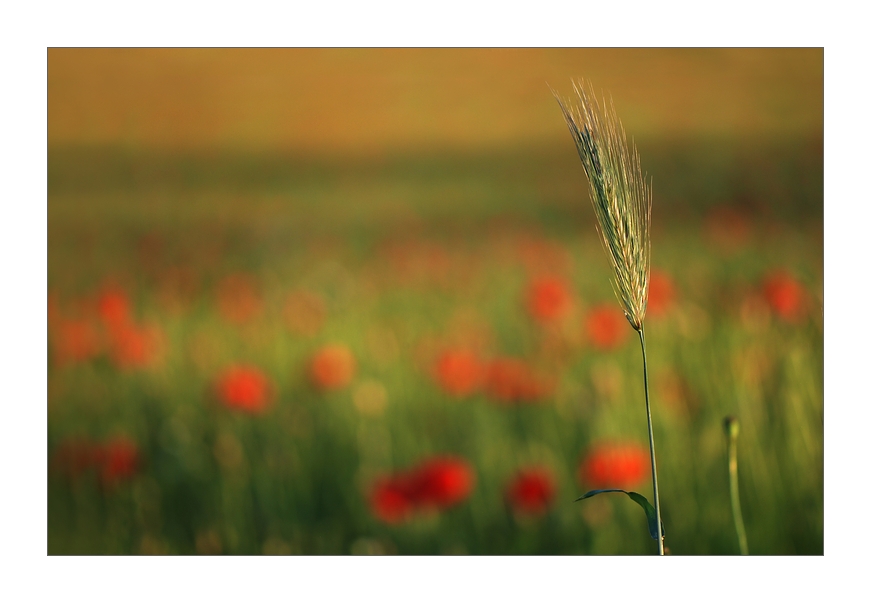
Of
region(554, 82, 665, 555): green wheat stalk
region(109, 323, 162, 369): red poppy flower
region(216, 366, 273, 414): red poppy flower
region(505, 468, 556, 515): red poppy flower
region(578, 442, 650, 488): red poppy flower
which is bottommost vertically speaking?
region(505, 468, 556, 515): red poppy flower

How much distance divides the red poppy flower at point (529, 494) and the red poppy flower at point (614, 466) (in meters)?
0.07

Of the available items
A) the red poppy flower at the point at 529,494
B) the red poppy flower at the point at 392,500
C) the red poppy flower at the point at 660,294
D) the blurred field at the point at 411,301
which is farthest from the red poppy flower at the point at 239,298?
the red poppy flower at the point at 660,294

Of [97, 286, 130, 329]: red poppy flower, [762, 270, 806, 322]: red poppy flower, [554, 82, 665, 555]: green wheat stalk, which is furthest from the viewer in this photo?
[97, 286, 130, 329]: red poppy flower

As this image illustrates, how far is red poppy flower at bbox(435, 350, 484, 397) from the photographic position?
131 centimetres

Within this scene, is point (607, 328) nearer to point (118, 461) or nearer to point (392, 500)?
point (392, 500)

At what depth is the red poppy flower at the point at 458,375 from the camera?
1310 mm

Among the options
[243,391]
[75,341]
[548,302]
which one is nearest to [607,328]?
[548,302]

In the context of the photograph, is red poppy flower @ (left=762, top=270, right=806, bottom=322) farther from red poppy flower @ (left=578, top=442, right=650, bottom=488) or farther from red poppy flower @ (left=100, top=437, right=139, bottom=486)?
red poppy flower @ (left=100, top=437, right=139, bottom=486)

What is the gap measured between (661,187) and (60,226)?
997 millimetres

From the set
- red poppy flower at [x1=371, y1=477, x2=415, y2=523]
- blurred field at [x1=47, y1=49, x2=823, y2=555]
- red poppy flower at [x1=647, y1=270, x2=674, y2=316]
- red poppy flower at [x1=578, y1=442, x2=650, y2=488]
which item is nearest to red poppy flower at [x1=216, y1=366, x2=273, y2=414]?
blurred field at [x1=47, y1=49, x2=823, y2=555]

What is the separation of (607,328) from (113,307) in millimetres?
821

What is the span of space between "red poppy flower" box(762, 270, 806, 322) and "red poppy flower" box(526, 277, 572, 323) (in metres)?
0.32
